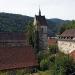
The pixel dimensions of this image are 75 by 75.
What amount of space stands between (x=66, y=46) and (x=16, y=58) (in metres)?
15.2

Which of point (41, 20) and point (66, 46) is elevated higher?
point (41, 20)

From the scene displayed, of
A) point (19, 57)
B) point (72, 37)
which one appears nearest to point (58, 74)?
point (19, 57)

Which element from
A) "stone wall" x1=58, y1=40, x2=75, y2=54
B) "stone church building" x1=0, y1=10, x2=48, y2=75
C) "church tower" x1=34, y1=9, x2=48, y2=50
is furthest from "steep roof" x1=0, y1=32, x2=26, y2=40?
"stone church building" x1=0, y1=10, x2=48, y2=75

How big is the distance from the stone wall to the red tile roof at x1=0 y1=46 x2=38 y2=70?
420 inches

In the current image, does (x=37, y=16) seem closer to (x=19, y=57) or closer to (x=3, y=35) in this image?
(x=3, y=35)

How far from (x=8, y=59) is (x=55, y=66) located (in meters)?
7.68

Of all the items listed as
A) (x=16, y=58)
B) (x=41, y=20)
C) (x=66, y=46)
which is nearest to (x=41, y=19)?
(x=41, y=20)

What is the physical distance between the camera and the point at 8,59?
36688 millimetres

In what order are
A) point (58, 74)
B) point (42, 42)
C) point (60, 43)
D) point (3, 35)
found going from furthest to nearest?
point (3, 35), point (42, 42), point (60, 43), point (58, 74)

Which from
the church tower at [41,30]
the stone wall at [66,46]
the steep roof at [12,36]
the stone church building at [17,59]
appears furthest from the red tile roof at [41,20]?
the stone church building at [17,59]

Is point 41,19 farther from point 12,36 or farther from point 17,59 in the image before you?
point 17,59

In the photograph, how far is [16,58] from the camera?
37375mm

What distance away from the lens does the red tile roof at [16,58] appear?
35688 mm

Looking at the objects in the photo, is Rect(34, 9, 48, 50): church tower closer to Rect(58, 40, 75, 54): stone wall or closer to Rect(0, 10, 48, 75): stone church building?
Rect(58, 40, 75, 54): stone wall
